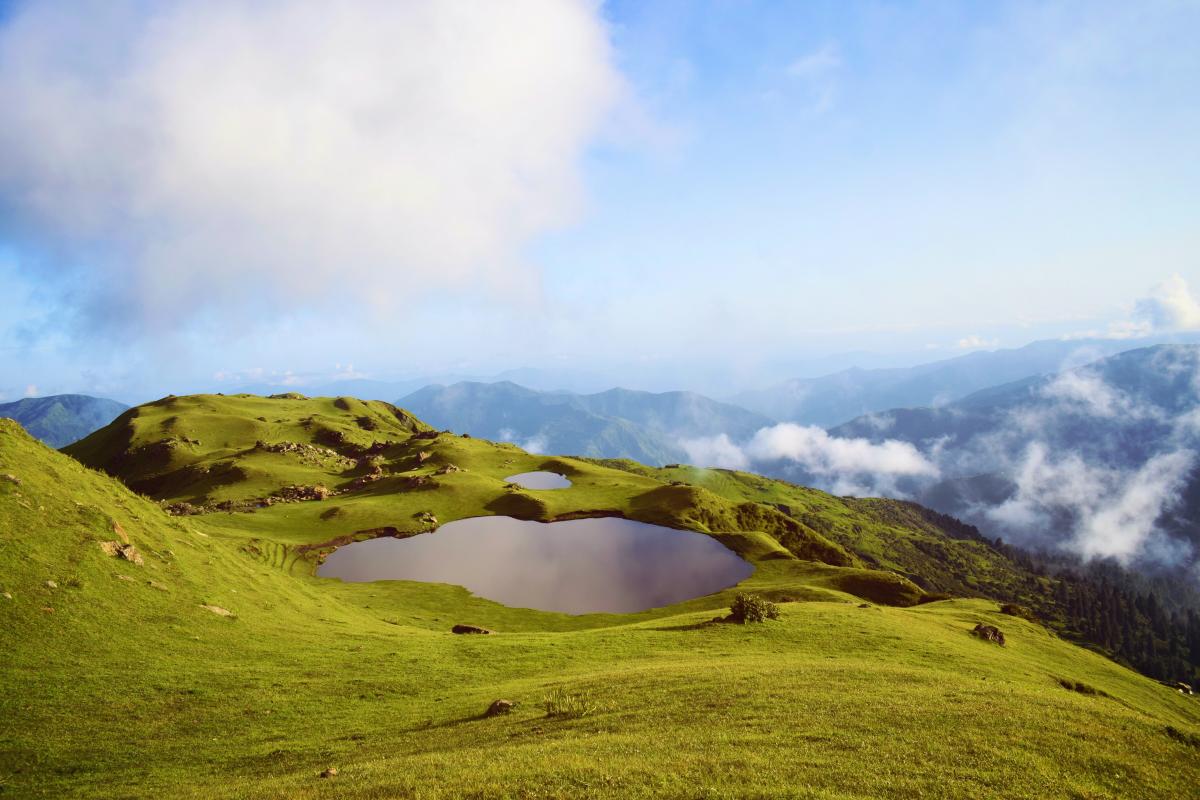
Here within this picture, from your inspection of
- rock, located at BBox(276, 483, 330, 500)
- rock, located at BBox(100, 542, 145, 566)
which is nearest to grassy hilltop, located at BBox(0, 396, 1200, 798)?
rock, located at BBox(100, 542, 145, 566)

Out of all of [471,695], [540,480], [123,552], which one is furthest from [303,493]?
[471,695]

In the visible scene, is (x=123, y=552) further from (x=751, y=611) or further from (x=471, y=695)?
(x=751, y=611)

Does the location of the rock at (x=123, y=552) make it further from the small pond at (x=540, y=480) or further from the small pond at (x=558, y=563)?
the small pond at (x=540, y=480)

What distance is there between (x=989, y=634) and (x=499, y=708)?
174 feet

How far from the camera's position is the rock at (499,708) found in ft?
96.5

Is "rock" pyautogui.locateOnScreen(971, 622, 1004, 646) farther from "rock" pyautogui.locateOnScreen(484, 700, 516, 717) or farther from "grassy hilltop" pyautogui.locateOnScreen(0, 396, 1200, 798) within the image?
"rock" pyautogui.locateOnScreen(484, 700, 516, 717)

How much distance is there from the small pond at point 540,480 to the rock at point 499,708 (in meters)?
114

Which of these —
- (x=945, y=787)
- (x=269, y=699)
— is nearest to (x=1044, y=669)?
(x=945, y=787)

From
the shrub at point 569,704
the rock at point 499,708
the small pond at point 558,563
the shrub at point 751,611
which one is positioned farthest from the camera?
the small pond at point 558,563

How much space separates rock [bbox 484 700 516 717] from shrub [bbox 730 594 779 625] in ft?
96.8

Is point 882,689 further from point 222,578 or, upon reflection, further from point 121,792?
point 222,578

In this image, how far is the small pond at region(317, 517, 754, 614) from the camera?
81250 mm

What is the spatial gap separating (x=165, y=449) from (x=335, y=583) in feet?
410

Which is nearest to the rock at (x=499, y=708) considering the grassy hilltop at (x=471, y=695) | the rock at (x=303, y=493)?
the grassy hilltop at (x=471, y=695)
